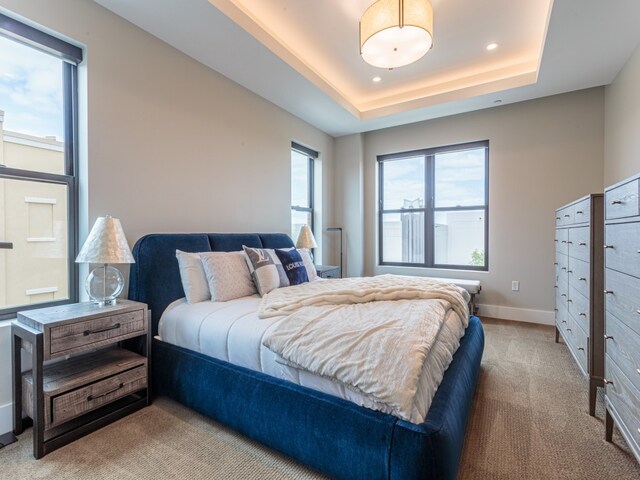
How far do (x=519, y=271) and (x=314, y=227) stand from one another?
282cm

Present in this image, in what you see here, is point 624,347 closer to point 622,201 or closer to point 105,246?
point 622,201

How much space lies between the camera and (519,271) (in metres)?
3.93

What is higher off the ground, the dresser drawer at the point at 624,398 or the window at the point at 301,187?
the window at the point at 301,187

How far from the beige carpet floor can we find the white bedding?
42 centimetres

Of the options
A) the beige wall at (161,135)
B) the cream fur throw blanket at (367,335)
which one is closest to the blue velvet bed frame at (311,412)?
A: the cream fur throw blanket at (367,335)

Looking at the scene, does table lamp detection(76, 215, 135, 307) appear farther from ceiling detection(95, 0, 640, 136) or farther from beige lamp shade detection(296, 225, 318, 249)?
beige lamp shade detection(296, 225, 318, 249)

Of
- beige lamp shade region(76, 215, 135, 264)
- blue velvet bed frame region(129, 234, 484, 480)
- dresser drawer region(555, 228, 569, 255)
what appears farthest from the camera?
dresser drawer region(555, 228, 569, 255)

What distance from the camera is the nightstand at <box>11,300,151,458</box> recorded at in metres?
1.58

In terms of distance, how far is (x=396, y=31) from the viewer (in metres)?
2.24

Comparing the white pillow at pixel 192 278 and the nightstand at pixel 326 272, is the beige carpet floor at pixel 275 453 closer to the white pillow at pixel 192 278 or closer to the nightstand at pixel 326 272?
the white pillow at pixel 192 278

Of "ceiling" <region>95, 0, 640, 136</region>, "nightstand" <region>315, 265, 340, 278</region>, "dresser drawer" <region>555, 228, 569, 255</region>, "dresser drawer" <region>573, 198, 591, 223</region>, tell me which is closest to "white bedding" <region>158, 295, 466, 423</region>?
"dresser drawer" <region>573, 198, 591, 223</region>

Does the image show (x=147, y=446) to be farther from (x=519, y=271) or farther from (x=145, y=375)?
(x=519, y=271)

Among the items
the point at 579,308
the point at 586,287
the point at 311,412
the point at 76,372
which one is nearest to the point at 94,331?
the point at 76,372

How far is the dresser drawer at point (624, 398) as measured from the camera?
1.32 metres
